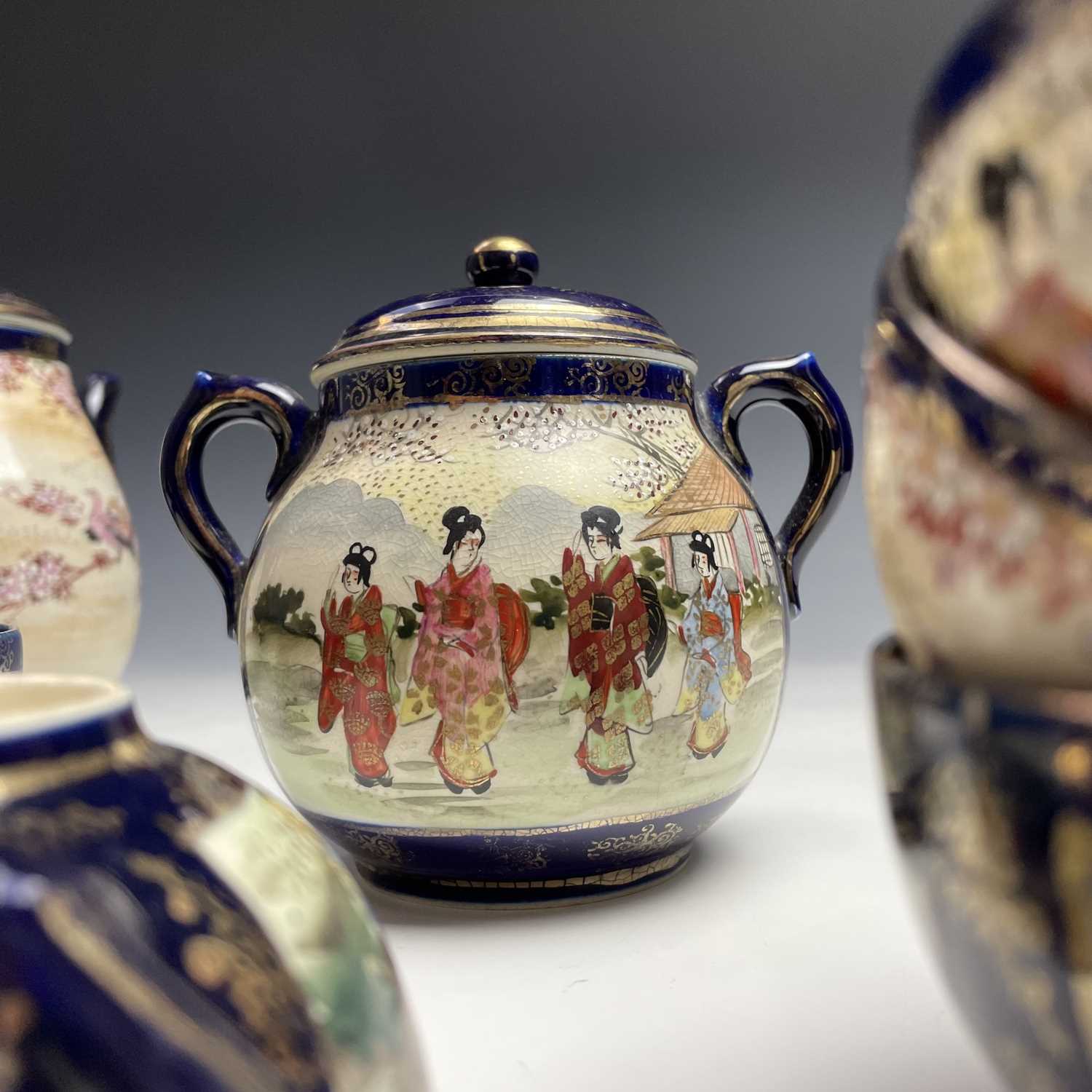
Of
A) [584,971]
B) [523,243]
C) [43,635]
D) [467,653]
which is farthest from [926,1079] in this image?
[43,635]

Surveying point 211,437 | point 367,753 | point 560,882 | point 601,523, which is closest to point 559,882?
point 560,882

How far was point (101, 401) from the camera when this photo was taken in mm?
1757

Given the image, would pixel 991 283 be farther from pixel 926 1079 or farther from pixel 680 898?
pixel 680 898

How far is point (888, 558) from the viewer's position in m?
0.48

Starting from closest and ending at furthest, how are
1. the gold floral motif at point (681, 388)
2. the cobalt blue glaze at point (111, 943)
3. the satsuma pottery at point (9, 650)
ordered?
the cobalt blue glaze at point (111, 943) < the satsuma pottery at point (9, 650) < the gold floral motif at point (681, 388)

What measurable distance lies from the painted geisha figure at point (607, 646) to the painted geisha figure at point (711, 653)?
3 cm

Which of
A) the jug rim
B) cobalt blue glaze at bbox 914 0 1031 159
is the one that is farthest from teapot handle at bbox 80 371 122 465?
cobalt blue glaze at bbox 914 0 1031 159

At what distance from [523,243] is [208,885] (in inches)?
31.4

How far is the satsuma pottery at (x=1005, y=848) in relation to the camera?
1.34 ft

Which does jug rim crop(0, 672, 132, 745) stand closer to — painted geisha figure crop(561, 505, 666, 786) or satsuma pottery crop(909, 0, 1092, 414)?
satsuma pottery crop(909, 0, 1092, 414)

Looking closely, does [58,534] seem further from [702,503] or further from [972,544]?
[972,544]

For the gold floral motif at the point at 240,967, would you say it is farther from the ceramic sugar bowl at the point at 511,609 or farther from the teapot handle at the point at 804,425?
the teapot handle at the point at 804,425

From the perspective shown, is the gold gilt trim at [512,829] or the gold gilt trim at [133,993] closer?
the gold gilt trim at [133,993]

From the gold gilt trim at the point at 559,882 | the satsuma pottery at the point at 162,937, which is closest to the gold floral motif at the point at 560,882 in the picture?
the gold gilt trim at the point at 559,882
